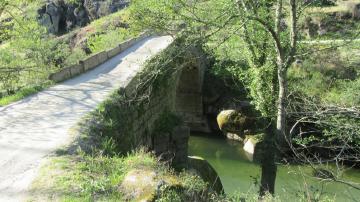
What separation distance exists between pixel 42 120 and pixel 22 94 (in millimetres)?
2674

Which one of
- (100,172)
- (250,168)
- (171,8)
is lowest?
(250,168)

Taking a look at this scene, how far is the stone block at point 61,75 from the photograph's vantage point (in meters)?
13.3

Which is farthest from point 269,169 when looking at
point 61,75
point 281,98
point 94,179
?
point 94,179

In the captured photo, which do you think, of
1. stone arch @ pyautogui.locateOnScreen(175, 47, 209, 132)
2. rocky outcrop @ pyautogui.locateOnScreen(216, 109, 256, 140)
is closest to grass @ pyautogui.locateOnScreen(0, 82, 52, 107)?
rocky outcrop @ pyautogui.locateOnScreen(216, 109, 256, 140)

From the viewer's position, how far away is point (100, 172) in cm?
694

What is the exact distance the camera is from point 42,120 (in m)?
9.64

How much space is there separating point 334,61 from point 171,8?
1603cm

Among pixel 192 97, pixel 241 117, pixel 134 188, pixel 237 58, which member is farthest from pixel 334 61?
pixel 134 188

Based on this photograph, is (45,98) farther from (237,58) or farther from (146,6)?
(237,58)

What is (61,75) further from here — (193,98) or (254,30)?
(193,98)

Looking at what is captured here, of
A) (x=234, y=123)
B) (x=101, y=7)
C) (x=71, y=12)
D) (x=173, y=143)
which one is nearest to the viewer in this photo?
Result: (x=173, y=143)

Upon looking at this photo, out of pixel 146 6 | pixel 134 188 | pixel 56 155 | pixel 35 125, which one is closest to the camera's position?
pixel 134 188

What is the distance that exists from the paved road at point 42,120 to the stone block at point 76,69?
0.29 m

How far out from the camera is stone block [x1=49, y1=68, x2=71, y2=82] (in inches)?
525
